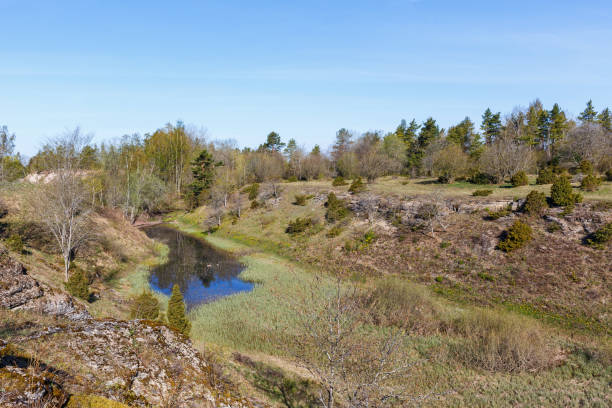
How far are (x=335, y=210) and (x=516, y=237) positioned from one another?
21.7m

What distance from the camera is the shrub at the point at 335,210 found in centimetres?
4225

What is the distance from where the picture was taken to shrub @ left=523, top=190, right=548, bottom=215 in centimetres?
2814

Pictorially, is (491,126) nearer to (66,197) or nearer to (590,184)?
(590,184)

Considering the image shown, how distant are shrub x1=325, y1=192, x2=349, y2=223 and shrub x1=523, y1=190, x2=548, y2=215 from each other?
68.1 feet

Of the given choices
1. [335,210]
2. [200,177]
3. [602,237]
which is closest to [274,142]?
[200,177]

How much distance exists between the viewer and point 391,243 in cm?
3369

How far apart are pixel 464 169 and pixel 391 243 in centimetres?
2118

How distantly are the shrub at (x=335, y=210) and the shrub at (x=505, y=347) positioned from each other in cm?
2715

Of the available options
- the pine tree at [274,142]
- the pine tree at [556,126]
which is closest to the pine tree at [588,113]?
the pine tree at [556,126]

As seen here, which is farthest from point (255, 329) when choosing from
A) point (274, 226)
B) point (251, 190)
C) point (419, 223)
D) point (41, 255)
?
point (251, 190)

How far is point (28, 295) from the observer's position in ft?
36.4

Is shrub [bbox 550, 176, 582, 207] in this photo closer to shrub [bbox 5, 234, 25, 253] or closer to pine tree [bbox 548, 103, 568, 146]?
shrub [bbox 5, 234, 25, 253]

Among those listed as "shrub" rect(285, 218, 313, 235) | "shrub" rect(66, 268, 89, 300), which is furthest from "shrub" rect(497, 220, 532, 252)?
"shrub" rect(66, 268, 89, 300)

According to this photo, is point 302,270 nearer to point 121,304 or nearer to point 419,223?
point 419,223
